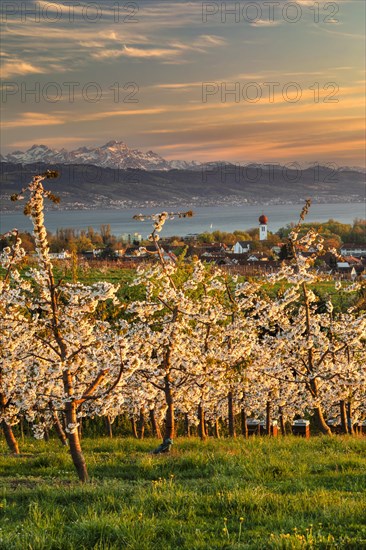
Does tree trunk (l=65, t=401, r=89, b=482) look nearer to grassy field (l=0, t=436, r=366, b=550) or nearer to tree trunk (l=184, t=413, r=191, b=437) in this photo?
grassy field (l=0, t=436, r=366, b=550)

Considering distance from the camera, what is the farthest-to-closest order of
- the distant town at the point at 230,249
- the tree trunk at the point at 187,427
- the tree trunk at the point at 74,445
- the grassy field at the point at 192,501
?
the distant town at the point at 230,249
the tree trunk at the point at 187,427
the tree trunk at the point at 74,445
the grassy field at the point at 192,501

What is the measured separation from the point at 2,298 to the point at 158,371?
4.66 meters

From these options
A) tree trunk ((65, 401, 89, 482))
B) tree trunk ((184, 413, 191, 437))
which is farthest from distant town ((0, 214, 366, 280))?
tree trunk ((65, 401, 89, 482))

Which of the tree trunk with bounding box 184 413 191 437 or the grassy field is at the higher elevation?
the grassy field

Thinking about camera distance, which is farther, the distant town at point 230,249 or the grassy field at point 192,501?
the distant town at point 230,249

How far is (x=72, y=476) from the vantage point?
1420cm

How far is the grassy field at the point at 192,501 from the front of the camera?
8562 mm

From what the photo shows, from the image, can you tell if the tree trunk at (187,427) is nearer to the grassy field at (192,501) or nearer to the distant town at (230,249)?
the grassy field at (192,501)

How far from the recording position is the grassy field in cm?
856

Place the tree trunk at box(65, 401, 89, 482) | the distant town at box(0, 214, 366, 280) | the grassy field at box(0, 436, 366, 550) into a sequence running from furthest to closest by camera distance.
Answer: the distant town at box(0, 214, 366, 280) → the tree trunk at box(65, 401, 89, 482) → the grassy field at box(0, 436, 366, 550)

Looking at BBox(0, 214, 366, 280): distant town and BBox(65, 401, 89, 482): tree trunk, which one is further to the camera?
BBox(0, 214, 366, 280): distant town

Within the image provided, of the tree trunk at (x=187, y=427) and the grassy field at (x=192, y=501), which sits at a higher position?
the grassy field at (x=192, y=501)

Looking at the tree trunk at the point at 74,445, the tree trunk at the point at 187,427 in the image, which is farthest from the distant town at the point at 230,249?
the tree trunk at the point at 74,445

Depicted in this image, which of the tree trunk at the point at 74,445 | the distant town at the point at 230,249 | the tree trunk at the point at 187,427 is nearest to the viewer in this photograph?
the tree trunk at the point at 74,445
